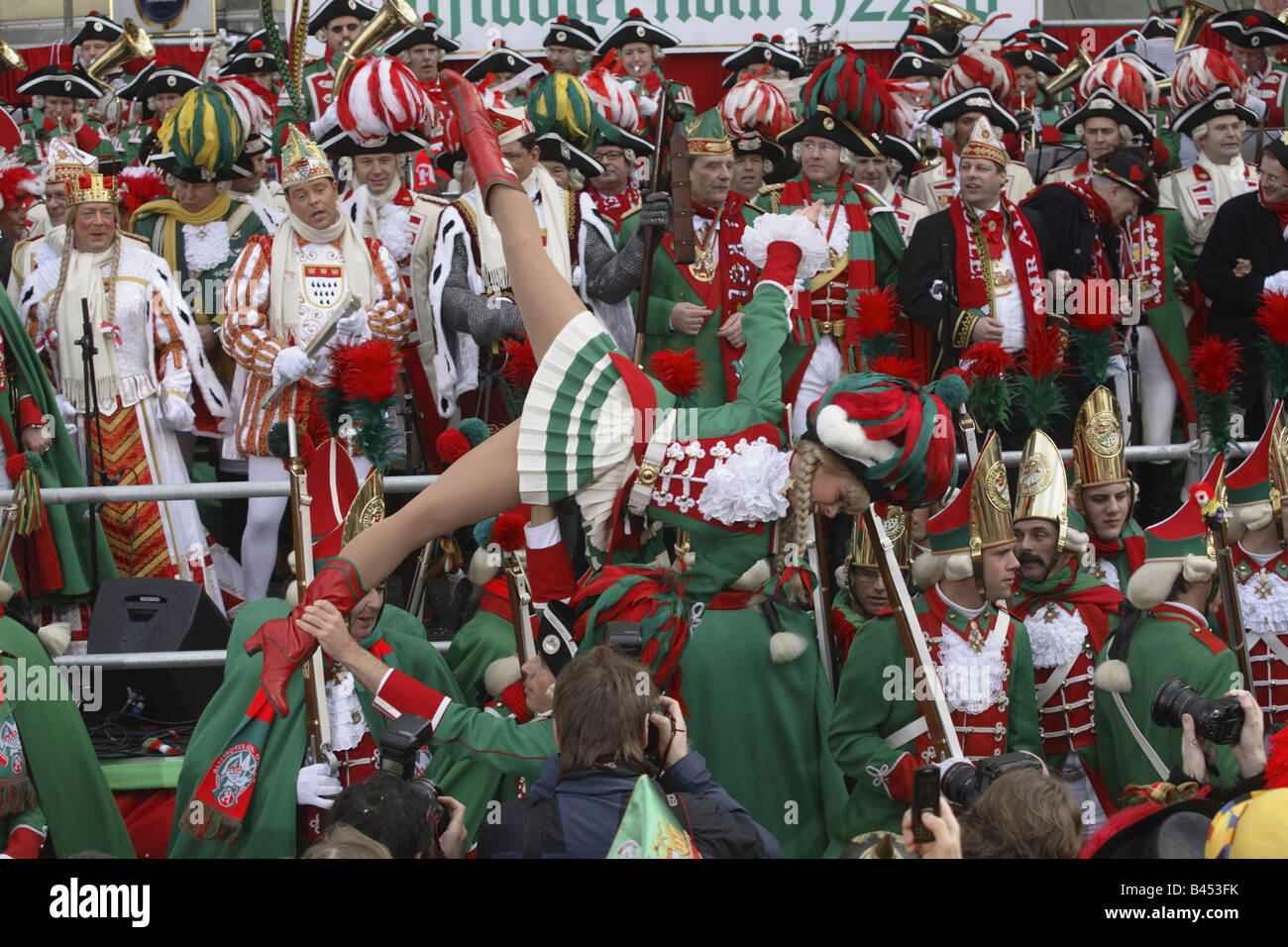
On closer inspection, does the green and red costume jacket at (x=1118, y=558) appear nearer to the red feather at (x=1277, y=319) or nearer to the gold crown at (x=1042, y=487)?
the gold crown at (x=1042, y=487)

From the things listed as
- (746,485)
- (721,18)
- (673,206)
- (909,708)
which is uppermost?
(721,18)

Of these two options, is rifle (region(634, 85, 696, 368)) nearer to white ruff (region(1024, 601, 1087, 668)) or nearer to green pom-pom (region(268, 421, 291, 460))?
green pom-pom (region(268, 421, 291, 460))

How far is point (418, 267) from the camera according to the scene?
7.66 metres

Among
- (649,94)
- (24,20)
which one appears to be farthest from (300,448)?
(24,20)

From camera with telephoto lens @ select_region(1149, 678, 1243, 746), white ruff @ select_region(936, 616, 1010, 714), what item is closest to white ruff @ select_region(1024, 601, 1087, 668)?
white ruff @ select_region(936, 616, 1010, 714)

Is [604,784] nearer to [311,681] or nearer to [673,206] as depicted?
Answer: [311,681]

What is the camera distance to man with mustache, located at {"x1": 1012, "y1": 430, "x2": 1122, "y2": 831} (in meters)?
5.30

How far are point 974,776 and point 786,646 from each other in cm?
76

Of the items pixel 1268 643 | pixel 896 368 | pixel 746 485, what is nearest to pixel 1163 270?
pixel 1268 643

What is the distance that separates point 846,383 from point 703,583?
727 mm

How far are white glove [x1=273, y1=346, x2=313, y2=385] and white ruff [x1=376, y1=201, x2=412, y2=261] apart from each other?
1.22 meters

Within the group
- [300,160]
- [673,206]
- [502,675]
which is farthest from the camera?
[300,160]

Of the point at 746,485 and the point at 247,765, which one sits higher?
the point at 746,485

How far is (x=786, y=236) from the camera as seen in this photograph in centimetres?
469
